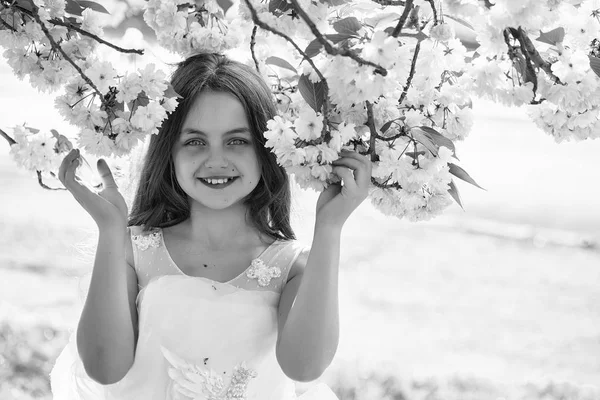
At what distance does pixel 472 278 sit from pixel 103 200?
2576 mm

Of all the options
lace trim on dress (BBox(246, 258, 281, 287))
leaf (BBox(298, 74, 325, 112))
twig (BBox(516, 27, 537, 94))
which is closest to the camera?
twig (BBox(516, 27, 537, 94))

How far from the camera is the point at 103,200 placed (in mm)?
1253

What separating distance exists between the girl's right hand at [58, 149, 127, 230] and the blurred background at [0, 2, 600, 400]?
1.93m

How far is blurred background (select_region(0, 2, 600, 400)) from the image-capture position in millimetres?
3250

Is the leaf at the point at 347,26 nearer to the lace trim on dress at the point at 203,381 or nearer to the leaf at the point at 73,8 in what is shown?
the leaf at the point at 73,8

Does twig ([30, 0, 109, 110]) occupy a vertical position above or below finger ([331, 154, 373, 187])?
above

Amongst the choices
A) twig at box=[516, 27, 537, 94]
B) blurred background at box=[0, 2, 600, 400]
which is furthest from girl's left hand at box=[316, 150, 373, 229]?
blurred background at box=[0, 2, 600, 400]

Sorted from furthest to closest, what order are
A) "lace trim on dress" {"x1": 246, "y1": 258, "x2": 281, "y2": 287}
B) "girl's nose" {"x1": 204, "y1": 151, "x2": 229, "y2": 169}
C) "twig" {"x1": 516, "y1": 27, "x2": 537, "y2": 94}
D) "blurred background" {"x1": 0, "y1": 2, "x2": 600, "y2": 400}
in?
"blurred background" {"x1": 0, "y1": 2, "x2": 600, "y2": 400} < "lace trim on dress" {"x1": 246, "y1": 258, "x2": 281, "y2": 287} < "girl's nose" {"x1": 204, "y1": 151, "x2": 229, "y2": 169} < "twig" {"x1": 516, "y1": 27, "x2": 537, "y2": 94}

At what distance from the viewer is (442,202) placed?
3.43 ft

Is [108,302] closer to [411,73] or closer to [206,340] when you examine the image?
[206,340]

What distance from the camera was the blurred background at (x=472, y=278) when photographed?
3.25 meters

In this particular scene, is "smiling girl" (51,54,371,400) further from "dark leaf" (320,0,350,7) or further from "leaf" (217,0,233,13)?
"dark leaf" (320,0,350,7)

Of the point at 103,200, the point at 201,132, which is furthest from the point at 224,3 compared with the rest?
the point at 103,200

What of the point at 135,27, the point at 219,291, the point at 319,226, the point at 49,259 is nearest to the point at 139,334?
the point at 219,291
